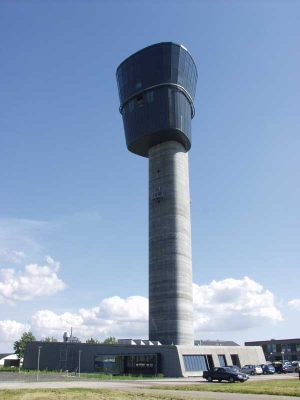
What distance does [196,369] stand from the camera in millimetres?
65250

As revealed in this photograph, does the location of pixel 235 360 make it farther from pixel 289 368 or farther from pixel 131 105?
pixel 131 105

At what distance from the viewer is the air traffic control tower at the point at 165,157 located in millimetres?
78062

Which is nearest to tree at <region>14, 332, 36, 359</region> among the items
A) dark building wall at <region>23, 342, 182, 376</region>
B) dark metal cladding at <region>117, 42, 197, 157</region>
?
dark building wall at <region>23, 342, 182, 376</region>

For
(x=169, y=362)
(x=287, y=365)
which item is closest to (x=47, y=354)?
(x=169, y=362)

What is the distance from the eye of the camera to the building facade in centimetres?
13512

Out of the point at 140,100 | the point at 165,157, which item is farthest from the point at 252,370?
the point at 140,100

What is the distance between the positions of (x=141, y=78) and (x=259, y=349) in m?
59.3

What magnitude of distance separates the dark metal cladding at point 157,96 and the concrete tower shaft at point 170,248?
357 centimetres

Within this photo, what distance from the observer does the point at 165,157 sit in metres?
87.2

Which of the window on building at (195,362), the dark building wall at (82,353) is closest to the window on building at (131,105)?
the dark building wall at (82,353)

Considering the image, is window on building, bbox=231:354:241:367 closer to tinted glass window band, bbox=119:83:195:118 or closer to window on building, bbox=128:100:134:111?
tinted glass window band, bbox=119:83:195:118

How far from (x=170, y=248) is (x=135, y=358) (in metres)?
21.3

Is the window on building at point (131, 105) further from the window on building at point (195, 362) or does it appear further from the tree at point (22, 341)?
the tree at point (22, 341)

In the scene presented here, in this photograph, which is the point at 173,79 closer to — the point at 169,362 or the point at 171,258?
the point at 171,258
